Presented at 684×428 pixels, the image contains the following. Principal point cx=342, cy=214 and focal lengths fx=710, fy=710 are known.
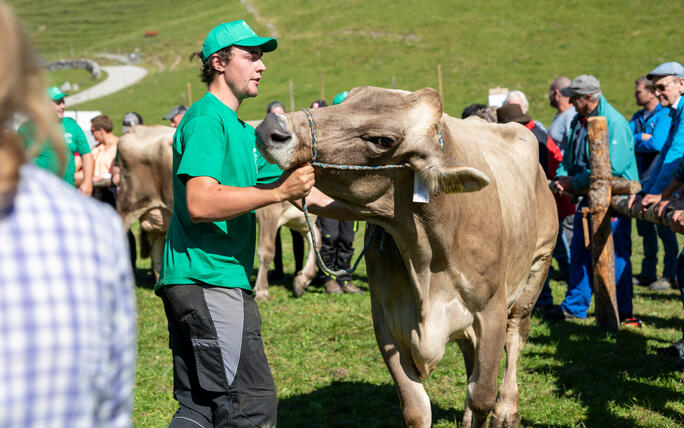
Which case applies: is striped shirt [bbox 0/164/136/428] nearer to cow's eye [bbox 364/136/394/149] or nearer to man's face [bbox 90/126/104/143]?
cow's eye [bbox 364/136/394/149]

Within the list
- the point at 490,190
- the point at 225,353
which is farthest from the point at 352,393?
the point at 225,353

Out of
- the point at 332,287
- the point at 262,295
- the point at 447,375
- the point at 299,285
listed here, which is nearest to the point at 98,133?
the point at 262,295

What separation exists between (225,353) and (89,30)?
69352mm

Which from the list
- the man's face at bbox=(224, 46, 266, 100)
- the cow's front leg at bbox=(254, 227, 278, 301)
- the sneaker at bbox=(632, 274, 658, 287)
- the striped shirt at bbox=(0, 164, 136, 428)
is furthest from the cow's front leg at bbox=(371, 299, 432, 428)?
the sneaker at bbox=(632, 274, 658, 287)

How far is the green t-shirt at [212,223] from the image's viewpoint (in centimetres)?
298

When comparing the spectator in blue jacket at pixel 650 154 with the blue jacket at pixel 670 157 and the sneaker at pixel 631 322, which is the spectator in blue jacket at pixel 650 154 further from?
the blue jacket at pixel 670 157

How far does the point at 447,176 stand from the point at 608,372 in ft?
10.9

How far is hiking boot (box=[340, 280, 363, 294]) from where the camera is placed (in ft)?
29.4

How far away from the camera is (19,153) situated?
3.99ft

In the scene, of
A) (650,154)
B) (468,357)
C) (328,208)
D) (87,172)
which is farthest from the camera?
(650,154)

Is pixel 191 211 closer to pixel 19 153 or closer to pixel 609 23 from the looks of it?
pixel 19 153

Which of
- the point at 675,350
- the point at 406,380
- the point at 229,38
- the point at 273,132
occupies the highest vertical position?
the point at 229,38

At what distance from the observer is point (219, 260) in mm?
3064

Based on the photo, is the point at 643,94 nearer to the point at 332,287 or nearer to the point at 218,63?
the point at 332,287
